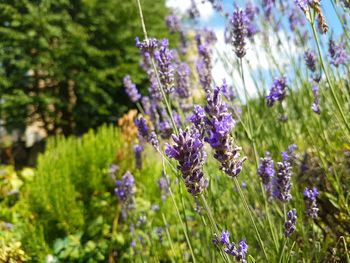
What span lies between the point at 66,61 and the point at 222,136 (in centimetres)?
1040

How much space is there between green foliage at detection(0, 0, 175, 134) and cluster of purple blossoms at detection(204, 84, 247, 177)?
31.6 feet

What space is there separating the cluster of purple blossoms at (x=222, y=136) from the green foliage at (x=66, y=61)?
964 centimetres

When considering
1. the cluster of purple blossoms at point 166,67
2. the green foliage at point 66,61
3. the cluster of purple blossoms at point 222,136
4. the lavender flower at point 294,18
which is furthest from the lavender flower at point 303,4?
the green foliage at point 66,61

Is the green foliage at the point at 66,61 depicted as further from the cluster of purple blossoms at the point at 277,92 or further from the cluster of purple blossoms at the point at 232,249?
the cluster of purple blossoms at the point at 232,249

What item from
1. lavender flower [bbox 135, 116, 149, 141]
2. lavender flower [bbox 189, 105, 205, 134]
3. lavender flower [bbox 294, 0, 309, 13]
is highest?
lavender flower [bbox 294, 0, 309, 13]

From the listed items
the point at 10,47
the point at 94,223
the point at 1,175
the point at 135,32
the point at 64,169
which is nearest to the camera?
the point at 94,223

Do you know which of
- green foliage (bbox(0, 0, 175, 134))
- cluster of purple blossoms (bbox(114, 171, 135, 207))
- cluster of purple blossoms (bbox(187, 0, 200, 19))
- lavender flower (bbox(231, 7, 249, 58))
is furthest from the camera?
green foliage (bbox(0, 0, 175, 134))

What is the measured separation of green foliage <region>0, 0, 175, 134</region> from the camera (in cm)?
1091

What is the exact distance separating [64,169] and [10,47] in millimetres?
7867

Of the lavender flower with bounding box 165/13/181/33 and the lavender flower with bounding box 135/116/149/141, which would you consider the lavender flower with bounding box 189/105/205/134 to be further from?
the lavender flower with bounding box 165/13/181/33

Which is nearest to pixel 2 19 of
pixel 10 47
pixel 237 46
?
pixel 10 47

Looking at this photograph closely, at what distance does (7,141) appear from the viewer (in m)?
11.6

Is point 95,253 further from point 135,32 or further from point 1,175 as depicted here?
point 135,32

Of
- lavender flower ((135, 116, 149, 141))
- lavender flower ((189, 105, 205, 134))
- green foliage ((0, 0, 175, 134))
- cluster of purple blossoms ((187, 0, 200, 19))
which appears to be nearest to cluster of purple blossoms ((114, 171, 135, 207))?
lavender flower ((135, 116, 149, 141))
